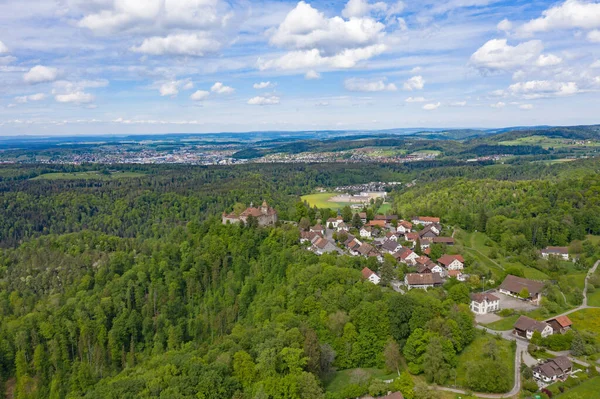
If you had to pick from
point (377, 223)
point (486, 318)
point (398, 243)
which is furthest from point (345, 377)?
point (377, 223)

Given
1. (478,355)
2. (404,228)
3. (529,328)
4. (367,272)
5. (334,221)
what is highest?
(334,221)

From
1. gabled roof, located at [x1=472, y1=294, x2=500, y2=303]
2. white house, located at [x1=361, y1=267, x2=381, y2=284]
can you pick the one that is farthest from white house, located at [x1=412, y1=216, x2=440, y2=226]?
gabled roof, located at [x1=472, y1=294, x2=500, y2=303]

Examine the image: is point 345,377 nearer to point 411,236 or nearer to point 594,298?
point 594,298

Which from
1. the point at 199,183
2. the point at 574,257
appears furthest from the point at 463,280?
the point at 199,183

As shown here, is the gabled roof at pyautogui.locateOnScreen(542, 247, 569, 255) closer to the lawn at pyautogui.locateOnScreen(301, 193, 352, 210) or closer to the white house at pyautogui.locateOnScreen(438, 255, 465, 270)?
the white house at pyautogui.locateOnScreen(438, 255, 465, 270)

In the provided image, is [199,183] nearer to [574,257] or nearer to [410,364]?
[574,257]

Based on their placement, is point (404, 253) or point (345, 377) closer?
point (345, 377)

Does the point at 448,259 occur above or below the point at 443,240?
below
